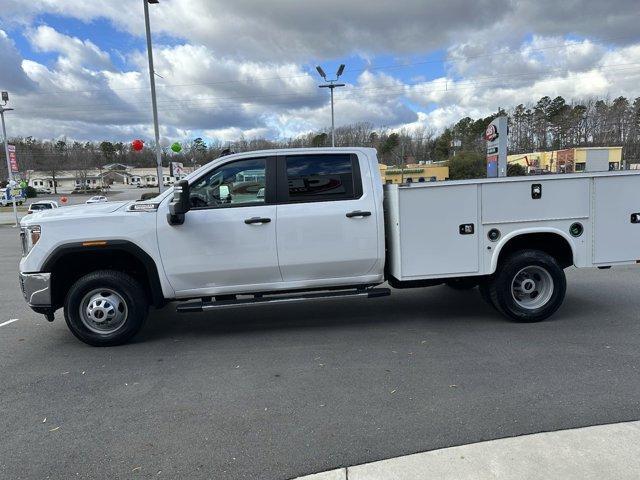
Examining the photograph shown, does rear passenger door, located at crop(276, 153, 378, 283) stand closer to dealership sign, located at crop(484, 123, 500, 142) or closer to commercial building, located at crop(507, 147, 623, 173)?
dealership sign, located at crop(484, 123, 500, 142)

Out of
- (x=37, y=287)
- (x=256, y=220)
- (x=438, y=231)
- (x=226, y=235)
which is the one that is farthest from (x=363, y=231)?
(x=37, y=287)

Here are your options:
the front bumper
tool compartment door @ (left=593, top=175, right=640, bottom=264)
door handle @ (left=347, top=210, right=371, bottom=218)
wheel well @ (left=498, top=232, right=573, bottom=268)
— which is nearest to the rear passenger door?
door handle @ (left=347, top=210, right=371, bottom=218)

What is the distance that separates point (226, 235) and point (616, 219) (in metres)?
4.49

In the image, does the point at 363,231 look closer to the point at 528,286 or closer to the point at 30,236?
the point at 528,286

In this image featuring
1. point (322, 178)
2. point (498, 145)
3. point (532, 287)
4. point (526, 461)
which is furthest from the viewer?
point (498, 145)

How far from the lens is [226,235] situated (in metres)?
5.25

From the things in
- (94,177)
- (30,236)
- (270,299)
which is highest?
(94,177)

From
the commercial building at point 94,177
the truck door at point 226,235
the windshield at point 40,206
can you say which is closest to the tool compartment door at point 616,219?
the truck door at point 226,235

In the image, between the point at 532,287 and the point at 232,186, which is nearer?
the point at 232,186

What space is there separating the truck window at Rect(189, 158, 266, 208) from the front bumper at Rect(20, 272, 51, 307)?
174cm

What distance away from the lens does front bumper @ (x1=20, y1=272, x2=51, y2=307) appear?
16.8 ft

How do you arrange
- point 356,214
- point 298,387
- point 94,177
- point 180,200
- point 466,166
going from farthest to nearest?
point 94,177
point 466,166
point 356,214
point 180,200
point 298,387

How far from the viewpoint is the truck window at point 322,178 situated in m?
5.44

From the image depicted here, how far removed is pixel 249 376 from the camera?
177 inches
